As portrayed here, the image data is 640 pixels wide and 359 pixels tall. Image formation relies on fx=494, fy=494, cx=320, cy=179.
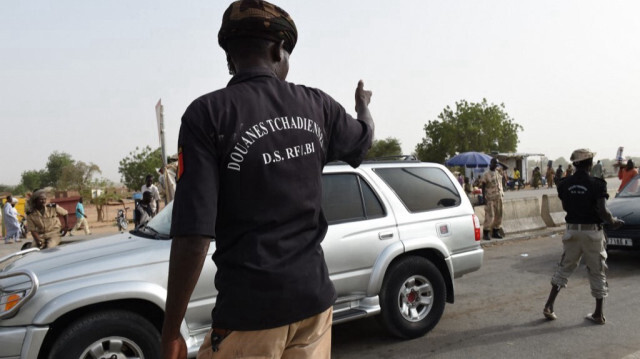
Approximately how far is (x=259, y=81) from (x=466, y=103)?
59473mm

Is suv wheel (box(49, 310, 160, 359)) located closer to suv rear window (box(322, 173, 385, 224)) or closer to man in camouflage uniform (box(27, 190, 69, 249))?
suv rear window (box(322, 173, 385, 224))

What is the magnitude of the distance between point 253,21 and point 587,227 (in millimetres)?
4813

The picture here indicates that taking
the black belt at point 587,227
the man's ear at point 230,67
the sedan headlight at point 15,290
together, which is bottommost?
the black belt at point 587,227

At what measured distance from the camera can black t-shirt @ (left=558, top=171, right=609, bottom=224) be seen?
514 centimetres

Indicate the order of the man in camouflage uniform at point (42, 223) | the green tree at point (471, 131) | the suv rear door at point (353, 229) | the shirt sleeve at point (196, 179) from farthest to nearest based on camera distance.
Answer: the green tree at point (471, 131), the man in camouflage uniform at point (42, 223), the suv rear door at point (353, 229), the shirt sleeve at point (196, 179)

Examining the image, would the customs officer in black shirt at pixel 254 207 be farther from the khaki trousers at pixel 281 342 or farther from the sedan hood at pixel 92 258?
Answer: the sedan hood at pixel 92 258

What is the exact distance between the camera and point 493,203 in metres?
11.1

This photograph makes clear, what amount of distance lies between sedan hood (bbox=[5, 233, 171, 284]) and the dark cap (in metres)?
2.39

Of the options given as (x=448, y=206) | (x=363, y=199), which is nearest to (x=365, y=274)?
(x=363, y=199)

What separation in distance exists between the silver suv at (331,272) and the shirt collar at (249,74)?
7.44 feet

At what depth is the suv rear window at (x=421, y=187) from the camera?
200 inches

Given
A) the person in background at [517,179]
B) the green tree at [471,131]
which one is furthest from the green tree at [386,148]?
the person in background at [517,179]

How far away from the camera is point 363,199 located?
189 inches

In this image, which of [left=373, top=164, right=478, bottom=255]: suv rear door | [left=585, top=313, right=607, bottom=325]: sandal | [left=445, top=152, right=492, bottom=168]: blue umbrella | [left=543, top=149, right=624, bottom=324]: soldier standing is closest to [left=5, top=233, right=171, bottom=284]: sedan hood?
[left=373, top=164, right=478, bottom=255]: suv rear door
